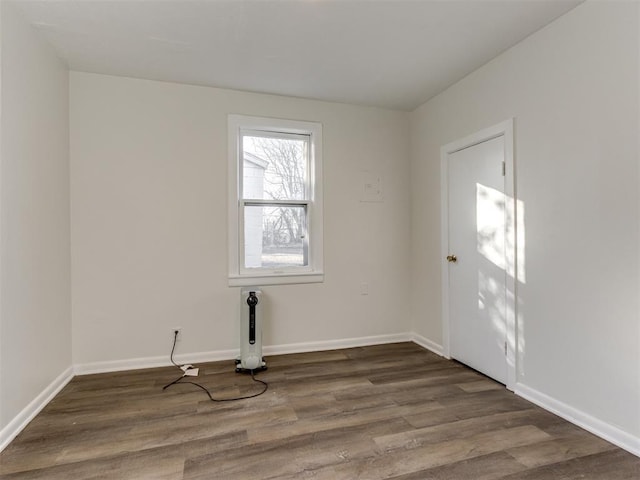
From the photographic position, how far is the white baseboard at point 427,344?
3368 millimetres

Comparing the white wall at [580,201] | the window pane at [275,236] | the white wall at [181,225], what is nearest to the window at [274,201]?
the window pane at [275,236]

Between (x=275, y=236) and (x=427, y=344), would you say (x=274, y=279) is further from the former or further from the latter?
(x=427, y=344)

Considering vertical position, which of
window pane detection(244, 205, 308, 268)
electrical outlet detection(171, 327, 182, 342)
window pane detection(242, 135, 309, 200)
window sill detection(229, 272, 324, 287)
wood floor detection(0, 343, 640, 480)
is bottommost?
wood floor detection(0, 343, 640, 480)

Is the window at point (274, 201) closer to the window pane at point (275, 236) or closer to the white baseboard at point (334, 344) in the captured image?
the window pane at point (275, 236)

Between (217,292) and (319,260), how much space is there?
1.03 m

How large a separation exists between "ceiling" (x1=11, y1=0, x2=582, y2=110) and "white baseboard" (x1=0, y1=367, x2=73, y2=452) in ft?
8.03

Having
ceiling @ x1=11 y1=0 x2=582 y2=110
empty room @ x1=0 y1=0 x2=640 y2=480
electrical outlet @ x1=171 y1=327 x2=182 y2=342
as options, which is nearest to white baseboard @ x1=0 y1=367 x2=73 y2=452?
empty room @ x1=0 y1=0 x2=640 y2=480

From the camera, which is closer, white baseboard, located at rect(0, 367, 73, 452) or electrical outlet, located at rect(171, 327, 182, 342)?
white baseboard, located at rect(0, 367, 73, 452)

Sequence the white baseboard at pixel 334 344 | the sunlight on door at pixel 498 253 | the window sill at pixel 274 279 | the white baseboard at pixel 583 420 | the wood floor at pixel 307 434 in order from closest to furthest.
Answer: the wood floor at pixel 307 434 → the white baseboard at pixel 583 420 → the sunlight on door at pixel 498 253 → the window sill at pixel 274 279 → the white baseboard at pixel 334 344

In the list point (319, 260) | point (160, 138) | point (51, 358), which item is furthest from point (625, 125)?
point (51, 358)

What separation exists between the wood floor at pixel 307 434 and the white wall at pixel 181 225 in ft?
1.69

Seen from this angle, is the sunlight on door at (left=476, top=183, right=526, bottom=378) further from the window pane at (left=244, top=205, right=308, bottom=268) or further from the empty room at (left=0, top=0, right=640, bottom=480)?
the window pane at (left=244, top=205, right=308, bottom=268)

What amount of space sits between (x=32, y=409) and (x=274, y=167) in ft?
8.55

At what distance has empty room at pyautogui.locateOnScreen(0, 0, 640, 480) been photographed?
1.88 metres
